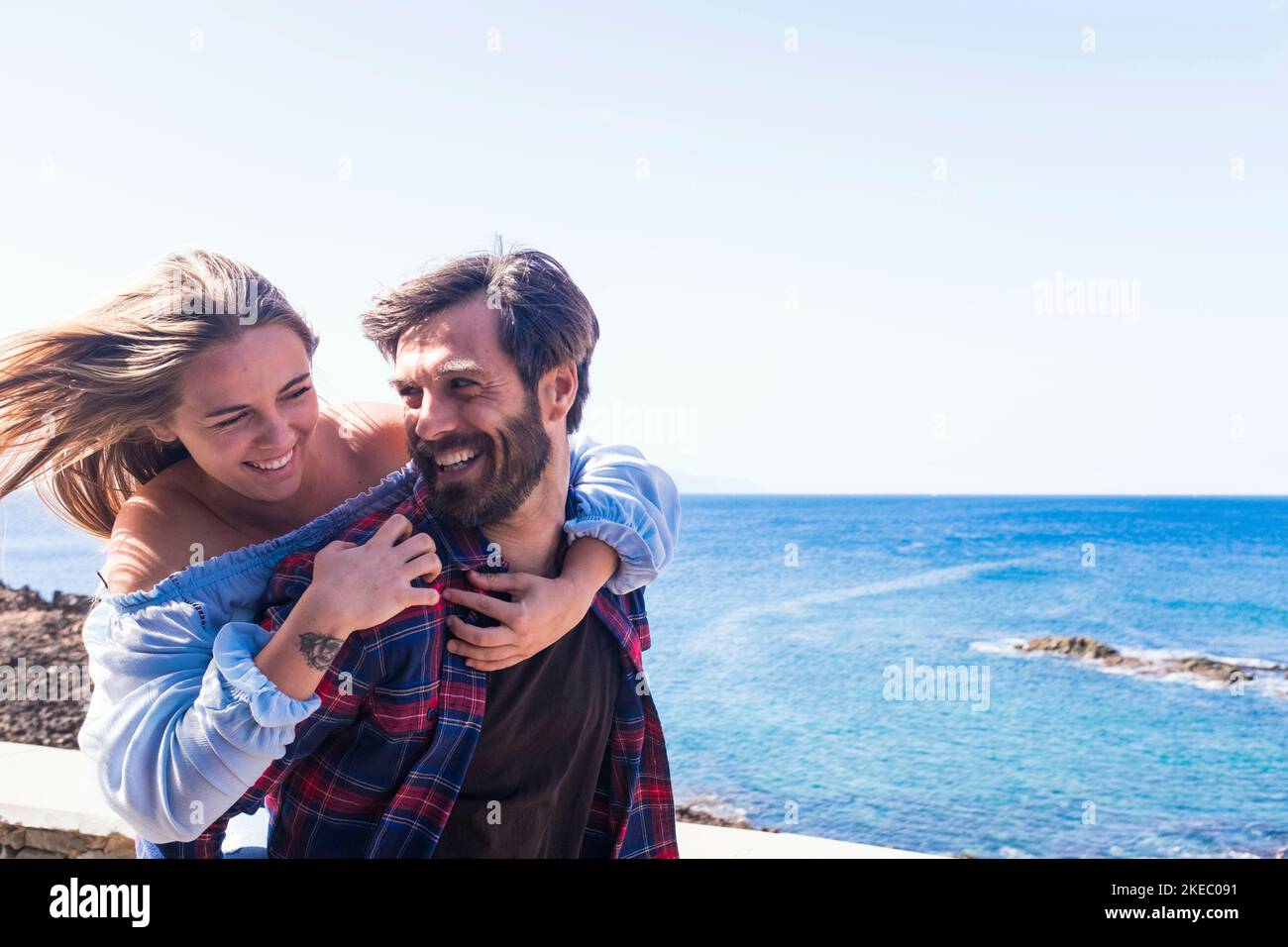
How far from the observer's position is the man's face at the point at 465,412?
2.26 meters

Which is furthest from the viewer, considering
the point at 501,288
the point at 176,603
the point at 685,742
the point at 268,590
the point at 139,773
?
the point at 685,742

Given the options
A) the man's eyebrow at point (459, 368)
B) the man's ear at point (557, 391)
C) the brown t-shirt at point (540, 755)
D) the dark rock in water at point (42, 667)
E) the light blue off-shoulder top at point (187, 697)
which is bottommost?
the dark rock in water at point (42, 667)

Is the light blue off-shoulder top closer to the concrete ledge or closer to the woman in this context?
the woman

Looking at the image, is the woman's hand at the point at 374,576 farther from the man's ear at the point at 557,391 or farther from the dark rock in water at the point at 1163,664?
the dark rock in water at the point at 1163,664

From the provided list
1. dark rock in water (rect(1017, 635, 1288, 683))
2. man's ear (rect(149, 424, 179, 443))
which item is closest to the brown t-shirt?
man's ear (rect(149, 424, 179, 443))

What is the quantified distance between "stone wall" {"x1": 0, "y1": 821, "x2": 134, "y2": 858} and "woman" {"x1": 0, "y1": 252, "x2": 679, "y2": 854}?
218cm

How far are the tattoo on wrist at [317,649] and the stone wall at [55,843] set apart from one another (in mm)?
2944

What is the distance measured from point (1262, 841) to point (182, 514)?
19789mm

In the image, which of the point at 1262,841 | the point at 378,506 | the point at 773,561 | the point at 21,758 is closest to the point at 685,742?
the point at 1262,841

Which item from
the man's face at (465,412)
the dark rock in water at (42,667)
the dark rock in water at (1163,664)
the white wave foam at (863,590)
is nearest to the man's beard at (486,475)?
the man's face at (465,412)

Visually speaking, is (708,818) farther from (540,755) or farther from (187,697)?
(187,697)

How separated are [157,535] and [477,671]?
2.44 ft

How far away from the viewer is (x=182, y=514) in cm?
238

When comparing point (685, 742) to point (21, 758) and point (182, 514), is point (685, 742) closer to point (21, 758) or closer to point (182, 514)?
point (21, 758)
